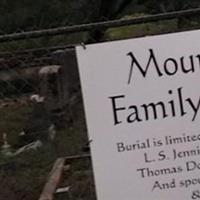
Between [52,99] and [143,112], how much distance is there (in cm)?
423

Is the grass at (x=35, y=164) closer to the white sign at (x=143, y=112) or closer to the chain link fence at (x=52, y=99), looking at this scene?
the chain link fence at (x=52, y=99)

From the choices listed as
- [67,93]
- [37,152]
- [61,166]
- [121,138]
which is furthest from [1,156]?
[121,138]

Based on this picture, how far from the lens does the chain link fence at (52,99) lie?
18.4 ft

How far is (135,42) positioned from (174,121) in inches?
21.3

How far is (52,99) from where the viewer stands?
9.18 metres

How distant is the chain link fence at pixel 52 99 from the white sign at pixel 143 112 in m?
0.52

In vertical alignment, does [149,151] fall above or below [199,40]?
below

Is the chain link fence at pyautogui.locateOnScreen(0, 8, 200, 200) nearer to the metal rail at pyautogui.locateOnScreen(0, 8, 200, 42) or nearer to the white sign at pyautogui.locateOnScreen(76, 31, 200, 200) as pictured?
the metal rail at pyautogui.locateOnScreen(0, 8, 200, 42)

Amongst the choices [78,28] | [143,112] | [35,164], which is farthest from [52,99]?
[143,112]

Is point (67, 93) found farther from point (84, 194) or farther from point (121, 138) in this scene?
point (121, 138)

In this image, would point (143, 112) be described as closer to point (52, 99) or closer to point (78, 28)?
point (78, 28)

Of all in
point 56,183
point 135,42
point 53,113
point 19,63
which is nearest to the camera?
point 135,42

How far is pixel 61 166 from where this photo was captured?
838cm

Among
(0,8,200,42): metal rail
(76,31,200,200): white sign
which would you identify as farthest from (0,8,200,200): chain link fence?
(76,31,200,200): white sign
